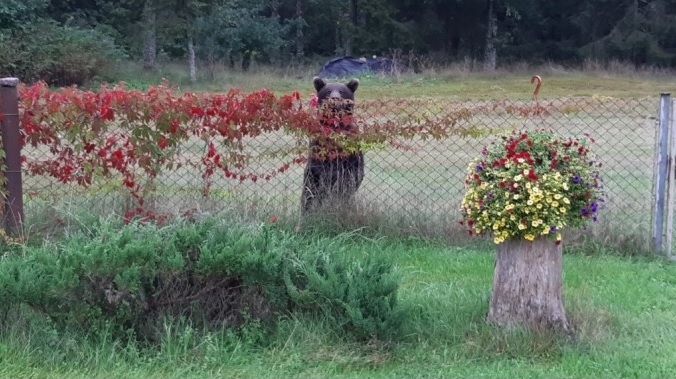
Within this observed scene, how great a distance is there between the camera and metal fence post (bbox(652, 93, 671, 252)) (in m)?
7.52

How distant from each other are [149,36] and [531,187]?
108ft

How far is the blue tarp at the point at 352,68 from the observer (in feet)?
111

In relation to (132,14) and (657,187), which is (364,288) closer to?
(657,187)

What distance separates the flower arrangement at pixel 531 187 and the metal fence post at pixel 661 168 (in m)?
1.99

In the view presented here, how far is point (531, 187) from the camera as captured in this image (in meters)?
5.35

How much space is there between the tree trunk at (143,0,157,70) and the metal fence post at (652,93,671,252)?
30.1 m

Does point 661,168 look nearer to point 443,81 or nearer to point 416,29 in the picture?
point 443,81

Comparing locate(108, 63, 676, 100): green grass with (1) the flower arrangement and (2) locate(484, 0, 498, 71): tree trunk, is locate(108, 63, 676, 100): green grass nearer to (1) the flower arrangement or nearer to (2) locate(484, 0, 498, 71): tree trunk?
(2) locate(484, 0, 498, 71): tree trunk

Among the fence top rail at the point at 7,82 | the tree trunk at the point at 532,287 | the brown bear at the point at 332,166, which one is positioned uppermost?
the fence top rail at the point at 7,82

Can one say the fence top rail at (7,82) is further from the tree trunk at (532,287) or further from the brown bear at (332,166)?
the tree trunk at (532,287)

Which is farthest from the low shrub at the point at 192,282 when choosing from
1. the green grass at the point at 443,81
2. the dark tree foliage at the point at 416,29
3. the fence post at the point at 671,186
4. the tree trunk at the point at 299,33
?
the tree trunk at the point at 299,33

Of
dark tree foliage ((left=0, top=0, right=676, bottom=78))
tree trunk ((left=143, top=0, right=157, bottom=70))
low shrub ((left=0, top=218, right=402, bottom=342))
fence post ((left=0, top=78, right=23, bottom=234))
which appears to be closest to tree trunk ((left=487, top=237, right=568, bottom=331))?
low shrub ((left=0, top=218, right=402, bottom=342))

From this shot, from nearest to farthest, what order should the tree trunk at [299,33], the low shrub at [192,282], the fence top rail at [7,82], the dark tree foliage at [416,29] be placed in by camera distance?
the low shrub at [192,282] → the fence top rail at [7,82] → the dark tree foliage at [416,29] → the tree trunk at [299,33]

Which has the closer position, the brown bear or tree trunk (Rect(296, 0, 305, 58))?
the brown bear
